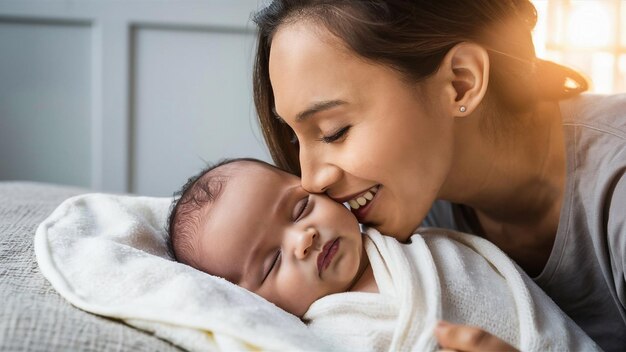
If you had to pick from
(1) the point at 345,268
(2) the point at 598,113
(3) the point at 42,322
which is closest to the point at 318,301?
(1) the point at 345,268

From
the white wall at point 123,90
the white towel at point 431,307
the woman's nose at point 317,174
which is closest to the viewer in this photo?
the white towel at point 431,307

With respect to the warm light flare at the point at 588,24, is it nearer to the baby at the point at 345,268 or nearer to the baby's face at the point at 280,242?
the baby at the point at 345,268

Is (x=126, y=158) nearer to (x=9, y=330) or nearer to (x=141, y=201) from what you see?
(x=141, y=201)

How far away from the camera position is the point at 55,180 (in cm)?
303

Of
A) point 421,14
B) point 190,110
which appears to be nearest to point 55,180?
point 190,110

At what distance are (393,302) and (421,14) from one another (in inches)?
20.1

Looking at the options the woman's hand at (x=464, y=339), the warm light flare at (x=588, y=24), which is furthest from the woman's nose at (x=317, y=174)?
the warm light flare at (x=588, y=24)

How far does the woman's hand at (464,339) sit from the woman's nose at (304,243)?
307mm

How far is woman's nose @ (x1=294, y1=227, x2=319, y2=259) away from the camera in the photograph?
1097 mm

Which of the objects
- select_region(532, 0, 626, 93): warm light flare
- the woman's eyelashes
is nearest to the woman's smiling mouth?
the woman's eyelashes

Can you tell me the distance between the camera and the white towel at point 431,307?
0.96m

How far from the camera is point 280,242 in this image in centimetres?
116

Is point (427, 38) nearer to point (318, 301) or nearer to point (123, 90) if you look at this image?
point (318, 301)

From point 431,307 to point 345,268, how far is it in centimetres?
19
